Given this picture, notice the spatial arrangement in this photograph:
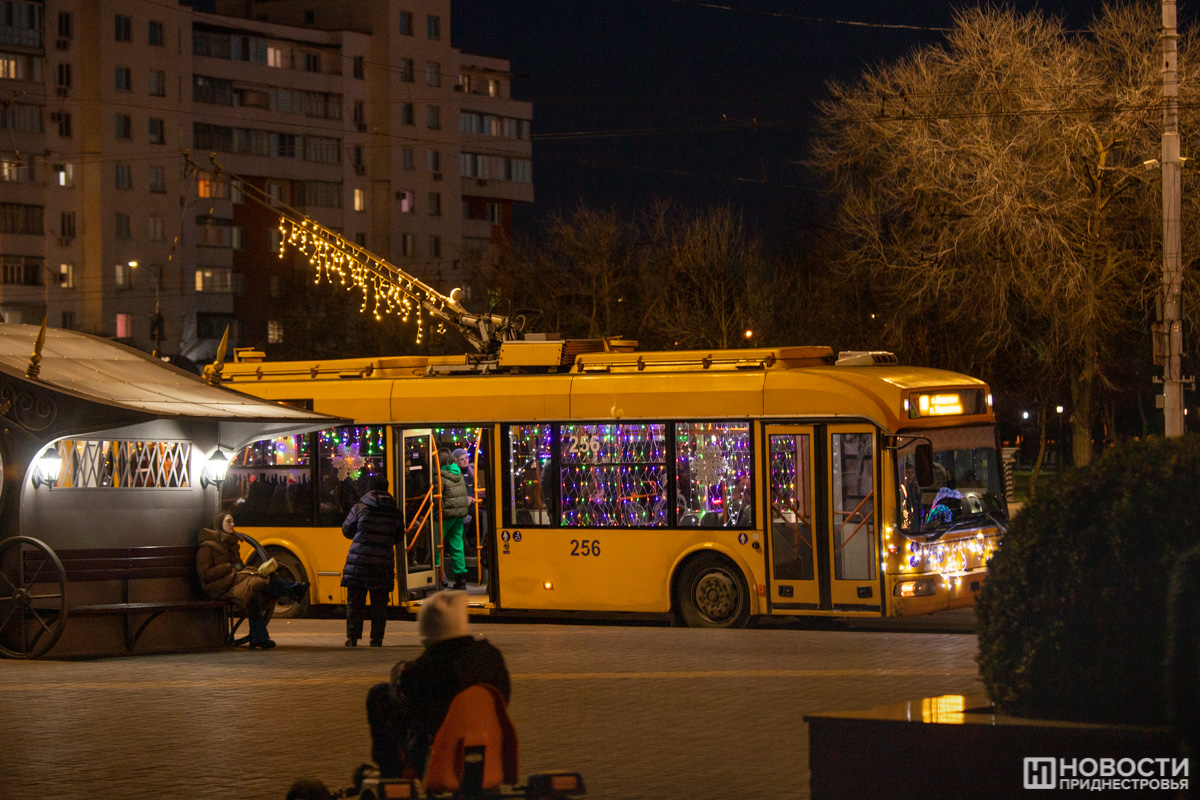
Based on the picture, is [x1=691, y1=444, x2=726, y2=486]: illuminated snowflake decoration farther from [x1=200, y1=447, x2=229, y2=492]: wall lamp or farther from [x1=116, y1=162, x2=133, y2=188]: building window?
[x1=116, y1=162, x2=133, y2=188]: building window

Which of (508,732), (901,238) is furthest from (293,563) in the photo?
(901,238)

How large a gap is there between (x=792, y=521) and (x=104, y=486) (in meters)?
6.73

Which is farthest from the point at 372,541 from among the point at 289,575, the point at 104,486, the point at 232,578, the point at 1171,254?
the point at 1171,254

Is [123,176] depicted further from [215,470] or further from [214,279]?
[215,470]

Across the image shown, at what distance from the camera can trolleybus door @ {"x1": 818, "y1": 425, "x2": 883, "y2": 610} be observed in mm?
15789

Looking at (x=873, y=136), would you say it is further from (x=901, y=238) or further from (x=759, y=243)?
(x=759, y=243)

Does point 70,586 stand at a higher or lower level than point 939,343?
lower

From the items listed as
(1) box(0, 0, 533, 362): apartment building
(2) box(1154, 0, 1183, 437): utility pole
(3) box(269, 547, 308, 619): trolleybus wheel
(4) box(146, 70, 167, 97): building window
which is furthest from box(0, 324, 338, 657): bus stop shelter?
(4) box(146, 70, 167, 97): building window

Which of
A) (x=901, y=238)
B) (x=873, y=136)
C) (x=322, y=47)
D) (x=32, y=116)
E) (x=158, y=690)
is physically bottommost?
(x=158, y=690)

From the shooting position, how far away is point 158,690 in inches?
468

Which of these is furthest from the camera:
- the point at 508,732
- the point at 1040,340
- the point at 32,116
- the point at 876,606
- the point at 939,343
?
the point at 32,116

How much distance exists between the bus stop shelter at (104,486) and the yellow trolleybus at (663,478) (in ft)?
3.68

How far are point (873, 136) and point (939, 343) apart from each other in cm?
575

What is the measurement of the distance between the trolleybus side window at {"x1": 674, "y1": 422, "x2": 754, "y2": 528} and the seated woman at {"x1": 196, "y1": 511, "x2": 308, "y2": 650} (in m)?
4.47
